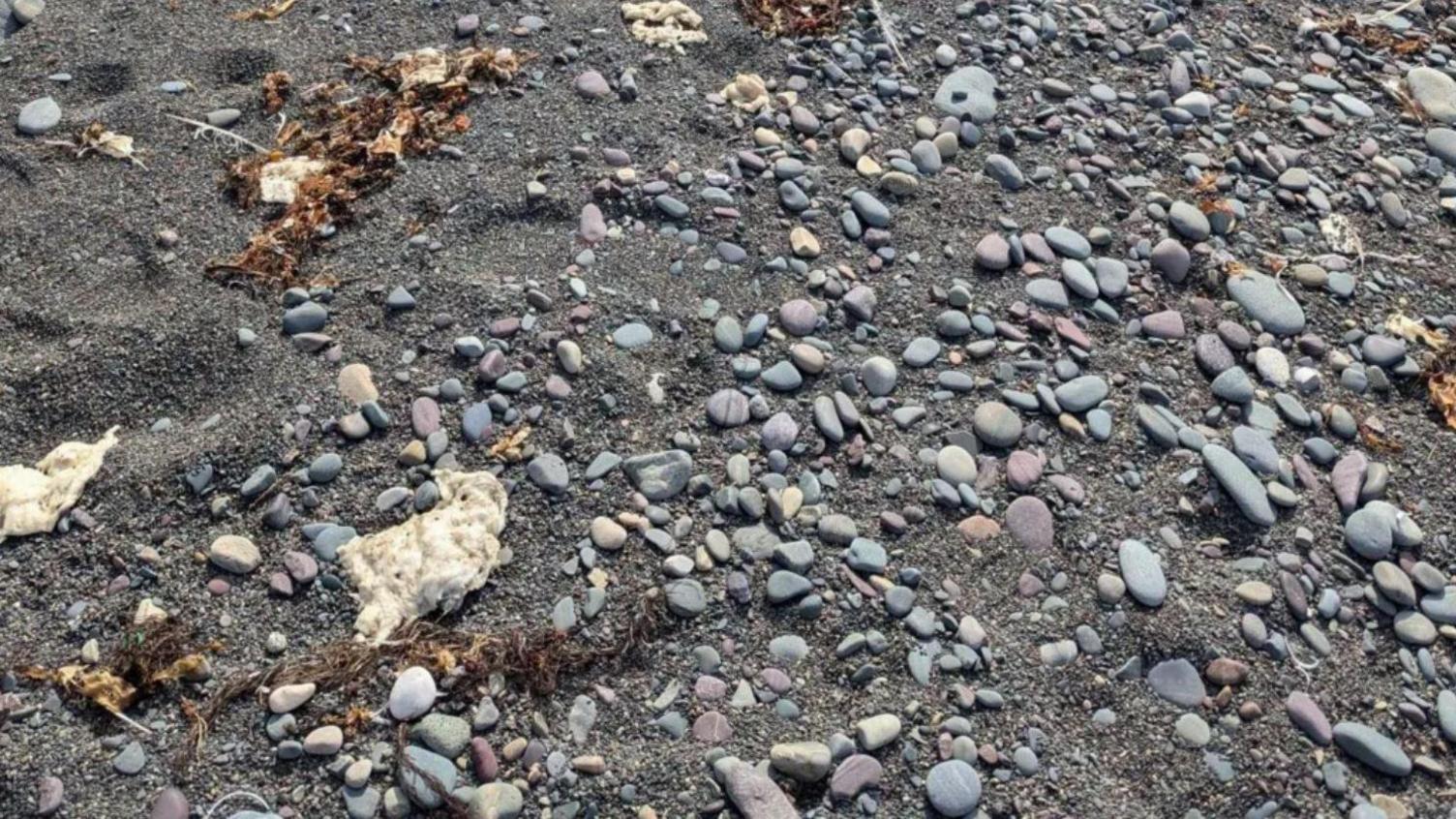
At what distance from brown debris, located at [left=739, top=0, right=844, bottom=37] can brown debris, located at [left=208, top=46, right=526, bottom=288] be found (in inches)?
24.4

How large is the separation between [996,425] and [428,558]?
1.13 meters

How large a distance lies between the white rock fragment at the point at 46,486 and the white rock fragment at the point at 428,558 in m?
0.54

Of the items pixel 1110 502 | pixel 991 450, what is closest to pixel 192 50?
pixel 991 450

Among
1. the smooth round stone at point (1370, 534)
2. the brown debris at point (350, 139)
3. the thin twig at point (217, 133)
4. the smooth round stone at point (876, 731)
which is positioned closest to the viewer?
the smooth round stone at point (876, 731)

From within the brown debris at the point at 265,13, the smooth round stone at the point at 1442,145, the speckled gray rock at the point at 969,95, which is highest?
the speckled gray rock at the point at 969,95

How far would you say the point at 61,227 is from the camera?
10.1 ft

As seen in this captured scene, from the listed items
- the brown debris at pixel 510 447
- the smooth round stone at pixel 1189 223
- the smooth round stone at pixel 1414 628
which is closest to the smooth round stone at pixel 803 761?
the brown debris at pixel 510 447

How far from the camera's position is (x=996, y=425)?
2762mm

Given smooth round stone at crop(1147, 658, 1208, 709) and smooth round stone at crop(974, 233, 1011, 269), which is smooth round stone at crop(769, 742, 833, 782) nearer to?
smooth round stone at crop(1147, 658, 1208, 709)

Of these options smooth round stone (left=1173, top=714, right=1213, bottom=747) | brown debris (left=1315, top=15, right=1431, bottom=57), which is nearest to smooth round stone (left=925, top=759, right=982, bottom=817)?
smooth round stone (left=1173, top=714, right=1213, bottom=747)

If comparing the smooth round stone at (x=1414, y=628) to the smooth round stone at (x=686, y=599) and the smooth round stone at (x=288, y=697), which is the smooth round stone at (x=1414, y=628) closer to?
the smooth round stone at (x=686, y=599)

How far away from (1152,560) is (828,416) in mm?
671

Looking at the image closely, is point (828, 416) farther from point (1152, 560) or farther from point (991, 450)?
point (1152, 560)

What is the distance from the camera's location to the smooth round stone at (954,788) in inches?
90.2
